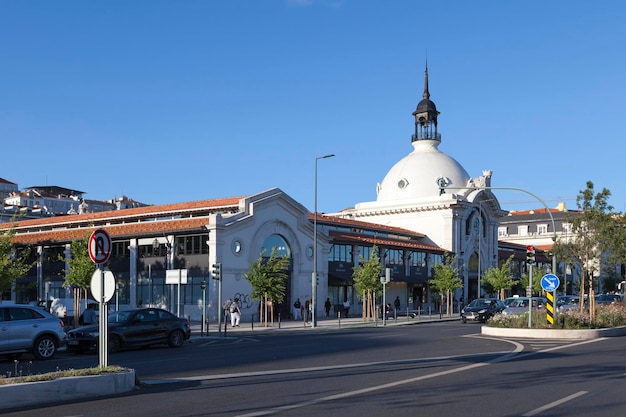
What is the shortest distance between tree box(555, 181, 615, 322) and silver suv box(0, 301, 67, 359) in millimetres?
21876

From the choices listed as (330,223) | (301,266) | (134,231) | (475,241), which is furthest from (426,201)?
(134,231)

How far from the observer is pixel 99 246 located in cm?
1282

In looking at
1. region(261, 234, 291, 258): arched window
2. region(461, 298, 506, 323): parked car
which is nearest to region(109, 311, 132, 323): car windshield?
region(261, 234, 291, 258): arched window

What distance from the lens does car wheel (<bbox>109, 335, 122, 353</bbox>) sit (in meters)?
23.0

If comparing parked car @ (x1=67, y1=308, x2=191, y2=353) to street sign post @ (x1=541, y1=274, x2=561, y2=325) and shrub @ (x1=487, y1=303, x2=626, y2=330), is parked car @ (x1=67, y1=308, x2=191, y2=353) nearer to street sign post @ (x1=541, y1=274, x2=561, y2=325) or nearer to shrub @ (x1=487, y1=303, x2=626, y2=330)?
shrub @ (x1=487, y1=303, x2=626, y2=330)

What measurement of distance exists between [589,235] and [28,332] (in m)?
23.9

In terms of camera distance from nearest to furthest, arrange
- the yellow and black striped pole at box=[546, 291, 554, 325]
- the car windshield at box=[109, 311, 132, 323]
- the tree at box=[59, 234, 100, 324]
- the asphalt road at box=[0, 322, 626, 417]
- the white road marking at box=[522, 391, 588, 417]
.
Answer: the white road marking at box=[522, 391, 588, 417]
the asphalt road at box=[0, 322, 626, 417]
the car windshield at box=[109, 311, 132, 323]
the yellow and black striped pole at box=[546, 291, 554, 325]
the tree at box=[59, 234, 100, 324]

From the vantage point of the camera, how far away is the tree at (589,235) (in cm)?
3234

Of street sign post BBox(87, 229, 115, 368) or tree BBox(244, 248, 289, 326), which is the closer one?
street sign post BBox(87, 229, 115, 368)

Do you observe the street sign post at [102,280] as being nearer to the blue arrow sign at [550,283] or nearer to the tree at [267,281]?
the blue arrow sign at [550,283]

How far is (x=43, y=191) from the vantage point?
4653 inches

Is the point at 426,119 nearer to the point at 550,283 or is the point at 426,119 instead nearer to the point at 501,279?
the point at 501,279

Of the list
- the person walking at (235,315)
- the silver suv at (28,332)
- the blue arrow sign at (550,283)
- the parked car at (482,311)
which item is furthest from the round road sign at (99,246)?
the parked car at (482,311)

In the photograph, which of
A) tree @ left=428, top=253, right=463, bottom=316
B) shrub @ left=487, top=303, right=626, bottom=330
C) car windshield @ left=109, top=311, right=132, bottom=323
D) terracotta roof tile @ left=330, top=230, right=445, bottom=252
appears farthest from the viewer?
tree @ left=428, top=253, right=463, bottom=316
